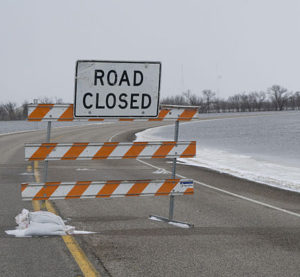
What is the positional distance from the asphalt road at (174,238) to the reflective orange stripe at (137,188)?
54cm

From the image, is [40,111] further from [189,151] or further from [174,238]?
[174,238]

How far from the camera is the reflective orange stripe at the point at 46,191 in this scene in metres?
6.66

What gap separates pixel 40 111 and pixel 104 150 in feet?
3.64

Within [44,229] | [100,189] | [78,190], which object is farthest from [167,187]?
[44,229]

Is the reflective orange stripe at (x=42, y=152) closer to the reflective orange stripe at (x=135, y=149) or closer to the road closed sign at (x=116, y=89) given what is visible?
the road closed sign at (x=116, y=89)

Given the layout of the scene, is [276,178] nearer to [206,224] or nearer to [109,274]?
[206,224]

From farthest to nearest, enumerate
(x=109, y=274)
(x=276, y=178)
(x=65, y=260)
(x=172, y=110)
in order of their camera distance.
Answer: (x=276, y=178) → (x=172, y=110) → (x=65, y=260) → (x=109, y=274)

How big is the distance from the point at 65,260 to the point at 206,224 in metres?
2.81

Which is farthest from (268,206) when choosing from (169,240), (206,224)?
(169,240)

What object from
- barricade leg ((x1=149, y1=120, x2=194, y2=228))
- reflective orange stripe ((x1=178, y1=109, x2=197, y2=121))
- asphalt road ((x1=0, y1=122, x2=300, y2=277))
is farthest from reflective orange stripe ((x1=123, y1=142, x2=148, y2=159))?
asphalt road ((x1=0, y1=122, x2=300, y2=277))

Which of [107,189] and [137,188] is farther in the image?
[137,188]

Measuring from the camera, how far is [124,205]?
891 centimetres

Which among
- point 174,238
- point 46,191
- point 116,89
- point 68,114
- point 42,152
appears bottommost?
point 174,238

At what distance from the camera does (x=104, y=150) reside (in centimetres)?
677
